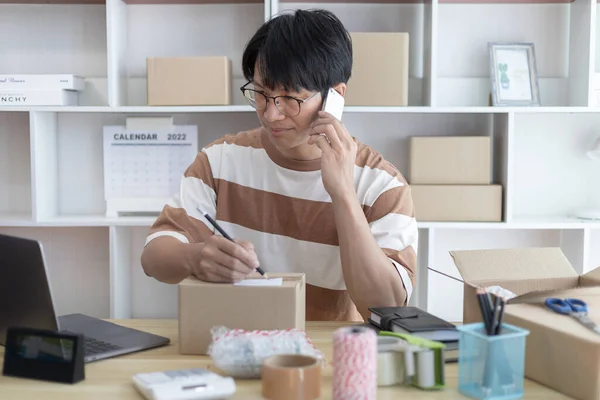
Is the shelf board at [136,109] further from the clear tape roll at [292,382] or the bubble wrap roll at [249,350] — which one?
the clear tape roll at [292,382]

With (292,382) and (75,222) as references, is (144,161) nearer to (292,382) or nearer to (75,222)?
(75,222)

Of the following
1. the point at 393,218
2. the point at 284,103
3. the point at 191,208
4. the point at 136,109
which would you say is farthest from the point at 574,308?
the point at 136,109

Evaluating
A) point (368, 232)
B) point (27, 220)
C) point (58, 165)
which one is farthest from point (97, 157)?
point (368, 232)

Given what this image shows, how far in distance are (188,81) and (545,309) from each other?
5.54 feet

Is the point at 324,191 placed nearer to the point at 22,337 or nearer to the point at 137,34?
the point at 22,337

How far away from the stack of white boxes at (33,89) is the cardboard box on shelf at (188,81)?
34 cm

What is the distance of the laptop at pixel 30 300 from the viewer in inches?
48.0

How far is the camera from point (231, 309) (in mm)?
1302

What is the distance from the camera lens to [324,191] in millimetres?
1882

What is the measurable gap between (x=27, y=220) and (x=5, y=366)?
1.56m

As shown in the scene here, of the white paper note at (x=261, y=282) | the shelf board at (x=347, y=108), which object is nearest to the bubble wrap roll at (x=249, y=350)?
the white paper note at (x=261, y=282)

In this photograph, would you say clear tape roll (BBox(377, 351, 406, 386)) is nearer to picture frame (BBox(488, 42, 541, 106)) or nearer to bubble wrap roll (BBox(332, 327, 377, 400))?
bubble wrap roll (BBox(332, 327, 377, 400))

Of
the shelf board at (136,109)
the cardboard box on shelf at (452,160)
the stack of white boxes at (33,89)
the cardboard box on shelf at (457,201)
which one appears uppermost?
the stack of white boxes at (33,89)

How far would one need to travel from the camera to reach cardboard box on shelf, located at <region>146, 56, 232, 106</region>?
8.41 feet
